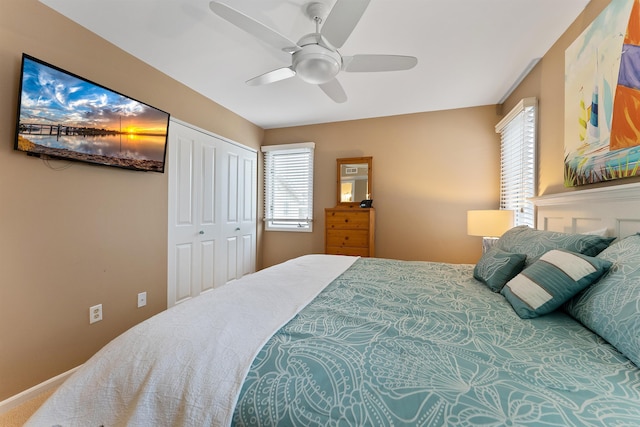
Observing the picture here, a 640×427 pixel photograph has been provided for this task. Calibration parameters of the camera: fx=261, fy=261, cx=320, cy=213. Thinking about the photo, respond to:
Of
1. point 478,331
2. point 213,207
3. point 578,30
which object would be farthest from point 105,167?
point 578,30

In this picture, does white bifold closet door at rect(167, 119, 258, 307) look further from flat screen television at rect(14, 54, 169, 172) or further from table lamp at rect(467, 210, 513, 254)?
table lamp at rect(467, 210, 513, 254)

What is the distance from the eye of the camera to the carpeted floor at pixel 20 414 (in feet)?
4.78

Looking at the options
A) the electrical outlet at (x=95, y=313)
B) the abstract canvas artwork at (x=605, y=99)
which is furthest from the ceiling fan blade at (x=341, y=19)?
the electrical outlet at (x=95, y=313)

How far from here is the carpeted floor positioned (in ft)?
4.78

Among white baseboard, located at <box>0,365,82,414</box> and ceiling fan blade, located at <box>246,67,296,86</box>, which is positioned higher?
ceiling fan blade, located at <box>246,67,296,86</box>

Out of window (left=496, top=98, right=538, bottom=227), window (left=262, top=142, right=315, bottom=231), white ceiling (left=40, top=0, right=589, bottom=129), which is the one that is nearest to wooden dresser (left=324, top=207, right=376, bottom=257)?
window (left=262, top=142, right=315, bottom=231)

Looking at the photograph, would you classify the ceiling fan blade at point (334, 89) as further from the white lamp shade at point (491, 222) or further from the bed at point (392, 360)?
the white lamp shade at point (491, 222)

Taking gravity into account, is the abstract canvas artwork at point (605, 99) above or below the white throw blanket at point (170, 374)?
above

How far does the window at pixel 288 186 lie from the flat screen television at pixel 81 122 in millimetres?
1871

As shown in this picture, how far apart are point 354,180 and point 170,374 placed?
318cm

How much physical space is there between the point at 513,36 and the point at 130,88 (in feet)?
10.1

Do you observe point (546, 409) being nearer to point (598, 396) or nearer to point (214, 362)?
point (598, 396)

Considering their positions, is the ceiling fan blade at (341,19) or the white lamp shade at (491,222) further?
the white lamp shade at (491,222)

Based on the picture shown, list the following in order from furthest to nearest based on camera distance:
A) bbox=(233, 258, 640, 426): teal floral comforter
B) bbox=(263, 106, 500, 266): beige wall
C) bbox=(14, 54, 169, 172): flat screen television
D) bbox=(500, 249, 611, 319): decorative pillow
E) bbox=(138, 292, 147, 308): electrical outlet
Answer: bbox=(263, 106, 500, 266): beige wall → bbox=(138, 292, 147, 308): electrical outlet → bbox=(14, 54, 169, 172): flat screen television → bbox=(500, 249, 611, 319): decorative pillow → bbox=(233, 258, 640, 426): teal floral comforter
